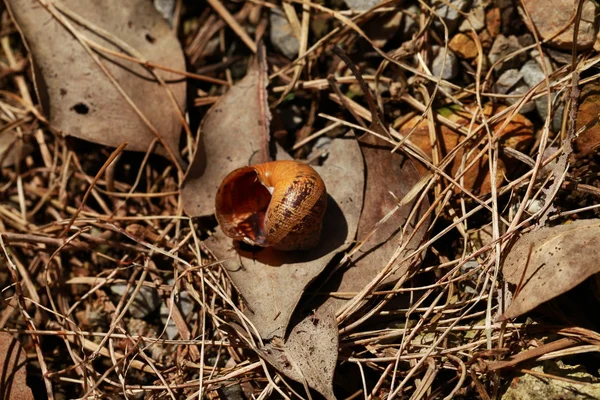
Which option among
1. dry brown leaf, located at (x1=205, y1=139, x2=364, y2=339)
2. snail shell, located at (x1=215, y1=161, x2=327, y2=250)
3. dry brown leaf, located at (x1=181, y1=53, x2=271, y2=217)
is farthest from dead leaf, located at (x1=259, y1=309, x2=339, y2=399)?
dry brown leaf, located at (x1=181, y1=53, x2=271, y2=217)

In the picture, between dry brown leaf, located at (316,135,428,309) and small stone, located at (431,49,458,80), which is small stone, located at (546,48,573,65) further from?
dry brown leaf, located at (316,135,428,309)

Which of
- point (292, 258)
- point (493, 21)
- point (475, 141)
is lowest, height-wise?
point (292, 258)

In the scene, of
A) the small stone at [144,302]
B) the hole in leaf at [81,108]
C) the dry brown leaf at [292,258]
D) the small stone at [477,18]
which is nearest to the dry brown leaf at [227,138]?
the dry brown leaf at [292,258]

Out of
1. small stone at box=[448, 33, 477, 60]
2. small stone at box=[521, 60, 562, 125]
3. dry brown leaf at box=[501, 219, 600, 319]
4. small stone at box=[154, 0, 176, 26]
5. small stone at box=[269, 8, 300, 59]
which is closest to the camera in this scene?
dry brown leaf at box=[501, 219, 600, 319]

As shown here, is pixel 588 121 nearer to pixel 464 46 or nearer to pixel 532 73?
pixel 532 73

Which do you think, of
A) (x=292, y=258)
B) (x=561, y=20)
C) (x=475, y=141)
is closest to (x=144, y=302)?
(x=292, y=258)

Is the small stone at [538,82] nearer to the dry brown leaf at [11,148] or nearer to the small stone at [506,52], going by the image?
the small stone at [506,52]
